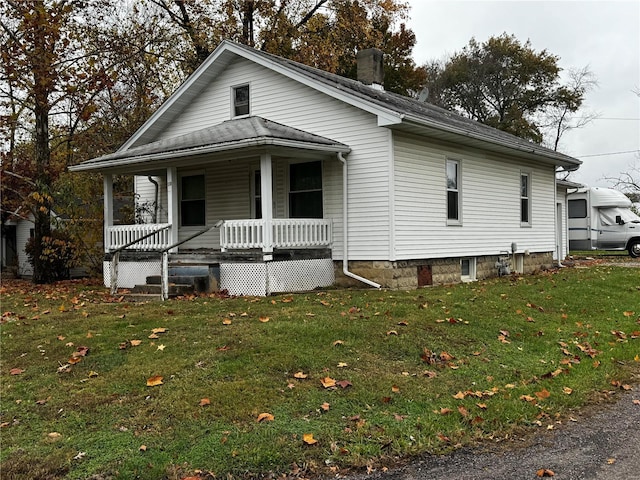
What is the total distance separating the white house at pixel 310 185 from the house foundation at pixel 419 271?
0.03m

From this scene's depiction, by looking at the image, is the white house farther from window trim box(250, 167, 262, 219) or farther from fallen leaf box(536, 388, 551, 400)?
fallen leaf box(536, 388, 551, 400)

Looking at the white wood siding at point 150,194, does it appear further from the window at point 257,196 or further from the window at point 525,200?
the window at point 525,200

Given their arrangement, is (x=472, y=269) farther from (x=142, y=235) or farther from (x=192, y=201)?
(x=142, y=235)

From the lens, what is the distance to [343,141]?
13.7 meters

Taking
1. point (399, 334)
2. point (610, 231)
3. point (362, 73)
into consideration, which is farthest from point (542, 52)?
point (399, 334)

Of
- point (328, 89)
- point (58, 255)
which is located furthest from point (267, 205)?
point (58, 255)

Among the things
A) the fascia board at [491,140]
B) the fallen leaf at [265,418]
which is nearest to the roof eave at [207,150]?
the fascia board at [491,140]

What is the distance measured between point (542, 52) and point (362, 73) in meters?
33.3

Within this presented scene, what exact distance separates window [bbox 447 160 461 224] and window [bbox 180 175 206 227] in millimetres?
6566

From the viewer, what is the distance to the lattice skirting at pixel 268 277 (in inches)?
479

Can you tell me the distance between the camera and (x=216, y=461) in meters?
4.43

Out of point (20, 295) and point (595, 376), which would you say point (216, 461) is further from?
point (20, 295)

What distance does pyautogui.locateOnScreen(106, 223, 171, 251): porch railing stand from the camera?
14.6m

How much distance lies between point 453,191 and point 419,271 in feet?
8.37
